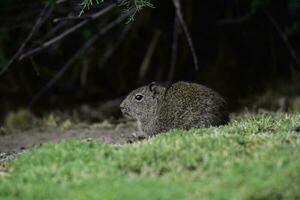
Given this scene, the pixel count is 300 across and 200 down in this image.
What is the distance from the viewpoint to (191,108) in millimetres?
7844

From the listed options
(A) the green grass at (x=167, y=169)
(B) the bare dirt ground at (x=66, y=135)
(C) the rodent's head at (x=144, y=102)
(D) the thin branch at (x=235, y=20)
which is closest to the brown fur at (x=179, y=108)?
(C) the rodent's head at (x=144, y=102)

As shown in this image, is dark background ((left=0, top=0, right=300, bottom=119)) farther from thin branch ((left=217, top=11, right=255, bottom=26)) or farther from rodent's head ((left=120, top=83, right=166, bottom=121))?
rodent's head ((left=120, top=83, right=166, bottom=121))

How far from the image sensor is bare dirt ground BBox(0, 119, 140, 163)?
956cm

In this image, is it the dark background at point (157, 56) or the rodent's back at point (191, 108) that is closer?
the rodent's back at point (191, 108)

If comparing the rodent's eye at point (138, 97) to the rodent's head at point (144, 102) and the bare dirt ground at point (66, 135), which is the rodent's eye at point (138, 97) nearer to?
the rodent's head at point (144, 102)

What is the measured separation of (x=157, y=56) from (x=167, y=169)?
8584 mm

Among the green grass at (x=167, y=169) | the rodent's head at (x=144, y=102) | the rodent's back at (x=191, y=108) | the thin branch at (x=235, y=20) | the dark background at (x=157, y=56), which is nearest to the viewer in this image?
the green grass at (x=167, y=169)

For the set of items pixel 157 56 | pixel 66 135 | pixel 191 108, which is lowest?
pixel 66 135

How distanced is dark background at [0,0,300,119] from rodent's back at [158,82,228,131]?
14.5ft

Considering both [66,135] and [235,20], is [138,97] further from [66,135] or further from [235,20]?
[235,20]

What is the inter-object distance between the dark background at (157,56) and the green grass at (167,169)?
6.70 metres

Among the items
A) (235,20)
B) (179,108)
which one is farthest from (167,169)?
(235,20)

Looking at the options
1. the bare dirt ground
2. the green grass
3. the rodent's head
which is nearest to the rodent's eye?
the rodent's head

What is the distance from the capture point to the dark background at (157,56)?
12.9 meters
